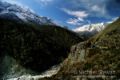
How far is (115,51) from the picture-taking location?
15762cm

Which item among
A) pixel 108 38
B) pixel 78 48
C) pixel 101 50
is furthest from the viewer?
pixel 78 48

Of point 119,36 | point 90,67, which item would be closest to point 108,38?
point 119,36

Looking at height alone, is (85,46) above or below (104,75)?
above

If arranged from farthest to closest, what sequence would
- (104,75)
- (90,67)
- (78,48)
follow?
(78,48), (90,67), (104,75)

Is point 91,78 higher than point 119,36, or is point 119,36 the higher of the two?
point 119,36

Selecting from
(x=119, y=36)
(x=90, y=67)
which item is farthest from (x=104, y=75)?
(x=119, y=36)

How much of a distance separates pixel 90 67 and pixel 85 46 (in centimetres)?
3390

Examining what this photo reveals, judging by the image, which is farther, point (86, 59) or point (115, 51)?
point (86, 59)

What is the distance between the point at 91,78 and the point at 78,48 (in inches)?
2134

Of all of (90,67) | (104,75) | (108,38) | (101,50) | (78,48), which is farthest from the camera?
(78,48)

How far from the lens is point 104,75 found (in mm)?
141125

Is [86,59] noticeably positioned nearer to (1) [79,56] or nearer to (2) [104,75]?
(1) [79,56]

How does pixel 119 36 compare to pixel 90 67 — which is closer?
pixel 90 67

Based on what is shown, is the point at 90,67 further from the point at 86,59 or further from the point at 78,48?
the point at 78,48
